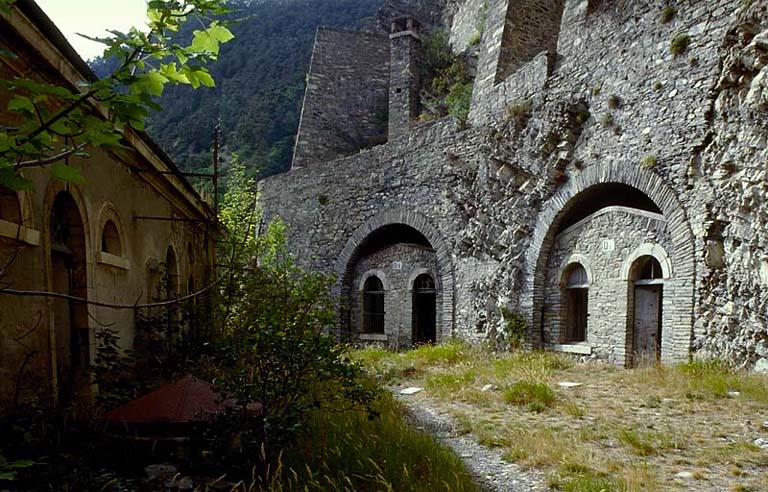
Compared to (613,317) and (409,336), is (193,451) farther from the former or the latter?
(409,336)

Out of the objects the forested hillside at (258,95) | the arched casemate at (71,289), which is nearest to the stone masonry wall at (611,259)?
the arched casemate at (71,289)

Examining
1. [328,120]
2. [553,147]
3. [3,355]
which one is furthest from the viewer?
[328,120]

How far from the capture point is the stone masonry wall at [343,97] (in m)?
24.8

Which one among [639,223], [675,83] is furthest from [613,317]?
[675,83]

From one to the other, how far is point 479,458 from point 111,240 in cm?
485

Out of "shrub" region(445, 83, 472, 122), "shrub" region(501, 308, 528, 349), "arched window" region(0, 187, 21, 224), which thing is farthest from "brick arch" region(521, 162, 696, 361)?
"arched window" region(0, 187, 21, 224)

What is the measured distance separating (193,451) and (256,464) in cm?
51

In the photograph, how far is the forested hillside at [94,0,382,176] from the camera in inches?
1303

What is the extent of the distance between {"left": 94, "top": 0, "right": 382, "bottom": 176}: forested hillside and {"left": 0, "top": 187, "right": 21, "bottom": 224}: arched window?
2651 centimetres

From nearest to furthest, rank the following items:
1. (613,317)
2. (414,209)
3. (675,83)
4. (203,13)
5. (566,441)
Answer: (203,13)
(566,441)
(675,83)
(613,317)
(414,209)

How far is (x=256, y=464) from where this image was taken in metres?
4.22

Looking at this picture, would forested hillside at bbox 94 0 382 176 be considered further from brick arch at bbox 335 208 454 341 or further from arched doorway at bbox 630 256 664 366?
arched doorway at bbox 630 256 664 366

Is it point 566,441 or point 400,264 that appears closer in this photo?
point 566,441

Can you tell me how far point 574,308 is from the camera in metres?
11.9
